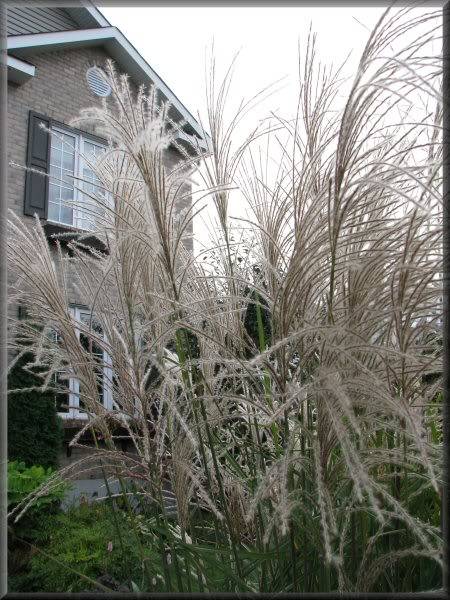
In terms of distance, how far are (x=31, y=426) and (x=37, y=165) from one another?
390cm

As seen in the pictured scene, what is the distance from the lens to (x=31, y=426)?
783 cm

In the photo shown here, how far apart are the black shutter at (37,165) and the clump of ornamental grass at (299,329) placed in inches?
303

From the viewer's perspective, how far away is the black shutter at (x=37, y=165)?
9336mm

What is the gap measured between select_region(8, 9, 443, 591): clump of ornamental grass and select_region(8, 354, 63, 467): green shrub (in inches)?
238

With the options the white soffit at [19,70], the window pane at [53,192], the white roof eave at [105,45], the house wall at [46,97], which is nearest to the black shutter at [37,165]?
the house wall at [46,97]

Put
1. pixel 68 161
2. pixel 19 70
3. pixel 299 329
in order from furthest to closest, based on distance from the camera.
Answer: pixel 68 161, pixel 19 70, pixel 299 329

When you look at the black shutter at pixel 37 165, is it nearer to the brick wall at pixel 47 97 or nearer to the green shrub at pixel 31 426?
the brick wall at pixel 47 97

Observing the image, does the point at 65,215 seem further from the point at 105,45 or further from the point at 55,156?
the point at 105,45

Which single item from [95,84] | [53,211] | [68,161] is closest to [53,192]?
[53,211]

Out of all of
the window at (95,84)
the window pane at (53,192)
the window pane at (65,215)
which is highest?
the window at (95,84)

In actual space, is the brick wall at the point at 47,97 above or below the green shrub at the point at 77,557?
above

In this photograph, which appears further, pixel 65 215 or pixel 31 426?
pixel 65 215

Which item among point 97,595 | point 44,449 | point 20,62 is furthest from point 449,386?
point 20,62

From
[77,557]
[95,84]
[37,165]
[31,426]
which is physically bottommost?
[77,557]
